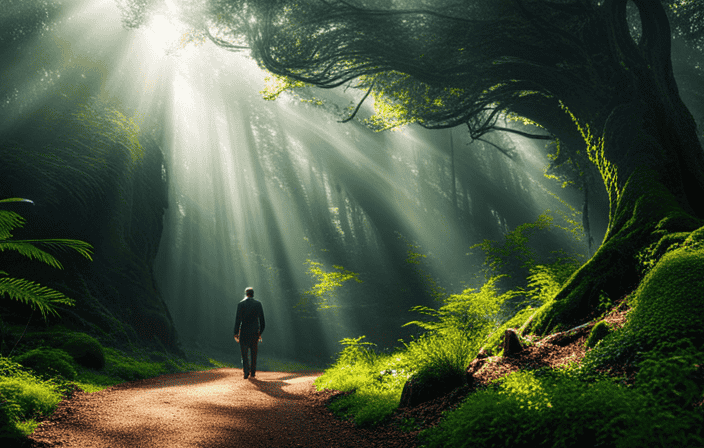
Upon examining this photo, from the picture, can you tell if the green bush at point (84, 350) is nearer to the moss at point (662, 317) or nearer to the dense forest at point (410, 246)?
the dense forest at point (410, 246)

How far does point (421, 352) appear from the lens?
4156mm

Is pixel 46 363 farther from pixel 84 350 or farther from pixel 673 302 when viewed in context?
pixel 673 302

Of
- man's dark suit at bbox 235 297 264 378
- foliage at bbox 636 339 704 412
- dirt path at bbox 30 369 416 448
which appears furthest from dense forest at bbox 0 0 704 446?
man's dark suit at bbox 235 297 264 378

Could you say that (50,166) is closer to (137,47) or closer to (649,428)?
(137,47)

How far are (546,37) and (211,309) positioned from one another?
29329 mm

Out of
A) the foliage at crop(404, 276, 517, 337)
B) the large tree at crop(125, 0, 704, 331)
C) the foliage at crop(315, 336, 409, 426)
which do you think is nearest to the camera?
the foliage at crop(315, 336, 409, 426)

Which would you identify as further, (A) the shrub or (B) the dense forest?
(A) the shrub

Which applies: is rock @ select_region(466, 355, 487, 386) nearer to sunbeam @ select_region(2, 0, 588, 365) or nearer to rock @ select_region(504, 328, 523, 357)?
rock @ select_region(504, 328, 523, 357)

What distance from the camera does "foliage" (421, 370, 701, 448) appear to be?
1.75 metres

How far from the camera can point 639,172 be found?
454 centimetres

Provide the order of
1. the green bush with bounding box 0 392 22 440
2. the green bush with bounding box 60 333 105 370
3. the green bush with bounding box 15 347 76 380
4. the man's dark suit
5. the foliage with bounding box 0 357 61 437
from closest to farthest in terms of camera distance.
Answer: the green bush with bounding box 0 392 22 440 < the foliage with bounding box 0 357 61 437 < the green bush with bounding box 15 347 76 380 < the green bush with bounding box 60 333 105 370 < the man's dark suit

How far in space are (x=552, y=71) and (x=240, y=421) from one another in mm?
6865

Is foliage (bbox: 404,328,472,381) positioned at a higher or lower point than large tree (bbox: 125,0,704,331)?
lower

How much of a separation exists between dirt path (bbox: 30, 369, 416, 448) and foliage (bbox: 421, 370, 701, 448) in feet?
2.48
